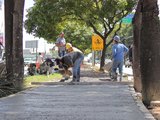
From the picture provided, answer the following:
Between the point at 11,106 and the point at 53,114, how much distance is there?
1.69 m

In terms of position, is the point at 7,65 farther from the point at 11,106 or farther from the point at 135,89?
the point at 11,106

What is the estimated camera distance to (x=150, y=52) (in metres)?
12.6

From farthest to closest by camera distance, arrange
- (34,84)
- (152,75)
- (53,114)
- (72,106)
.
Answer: (34,84), (152,75), (72,106), (53,114)

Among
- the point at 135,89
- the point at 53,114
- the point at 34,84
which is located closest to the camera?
the point at 53,114

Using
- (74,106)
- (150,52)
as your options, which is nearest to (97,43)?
(150,52)

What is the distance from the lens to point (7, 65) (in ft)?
56.4

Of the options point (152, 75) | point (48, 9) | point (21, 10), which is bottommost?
point (152, 75)

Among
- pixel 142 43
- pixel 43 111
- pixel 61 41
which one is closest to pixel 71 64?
pixel 61 41

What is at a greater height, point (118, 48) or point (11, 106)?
point (118, 48)

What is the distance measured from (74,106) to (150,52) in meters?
2.38

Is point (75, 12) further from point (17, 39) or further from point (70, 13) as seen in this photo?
point (17, 39)

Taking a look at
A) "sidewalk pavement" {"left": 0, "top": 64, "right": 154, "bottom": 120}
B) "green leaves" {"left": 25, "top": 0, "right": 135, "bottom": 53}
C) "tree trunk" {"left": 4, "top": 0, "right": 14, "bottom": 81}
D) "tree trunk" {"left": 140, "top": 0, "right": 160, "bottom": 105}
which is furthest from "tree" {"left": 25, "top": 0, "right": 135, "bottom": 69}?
"tree trunk" {"left": 140, "top": 0, "right": 160, "bottom": 105}

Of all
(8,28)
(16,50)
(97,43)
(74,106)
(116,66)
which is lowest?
(74,106)

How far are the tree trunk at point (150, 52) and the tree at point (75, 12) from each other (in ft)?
71.4
